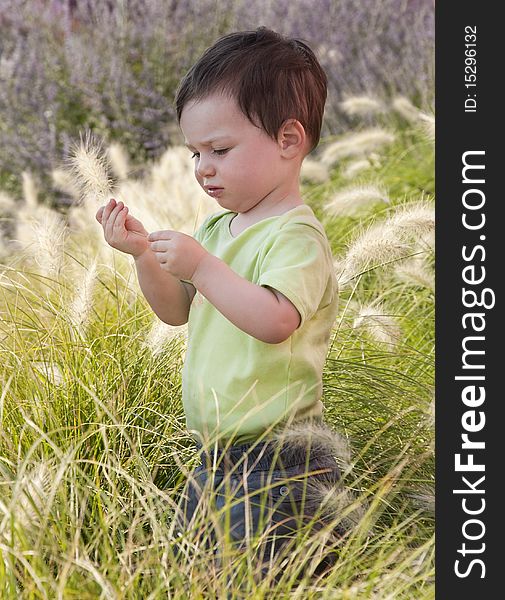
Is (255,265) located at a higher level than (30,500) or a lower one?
higher

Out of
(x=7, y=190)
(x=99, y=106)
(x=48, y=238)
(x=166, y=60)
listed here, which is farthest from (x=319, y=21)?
(x=48, y=238)

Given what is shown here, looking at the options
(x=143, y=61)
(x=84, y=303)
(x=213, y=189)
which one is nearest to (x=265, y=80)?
(x=213, y=189)

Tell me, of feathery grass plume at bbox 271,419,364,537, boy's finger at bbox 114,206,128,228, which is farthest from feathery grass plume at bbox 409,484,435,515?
boy's finger at bbox 114,206,128,228

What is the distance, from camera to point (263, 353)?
195 centimetres

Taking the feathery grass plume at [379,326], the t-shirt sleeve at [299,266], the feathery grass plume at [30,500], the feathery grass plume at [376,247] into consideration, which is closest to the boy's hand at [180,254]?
the t-shirt sleeve at [299,266]

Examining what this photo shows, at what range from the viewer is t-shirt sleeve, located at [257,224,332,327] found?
6.05 ft

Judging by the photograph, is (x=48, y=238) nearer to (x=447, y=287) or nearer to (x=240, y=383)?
(x=240, y=383)

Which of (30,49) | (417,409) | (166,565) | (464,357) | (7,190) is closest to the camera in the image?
(166,565)

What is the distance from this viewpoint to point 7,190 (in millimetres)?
6008

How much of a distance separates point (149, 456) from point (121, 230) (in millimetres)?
597

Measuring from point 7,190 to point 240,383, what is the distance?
14.4 feet

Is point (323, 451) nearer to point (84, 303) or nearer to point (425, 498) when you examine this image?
point (425, 498)

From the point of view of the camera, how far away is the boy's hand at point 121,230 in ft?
6.57

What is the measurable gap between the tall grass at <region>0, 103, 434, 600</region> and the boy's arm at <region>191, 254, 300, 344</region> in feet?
0.95
